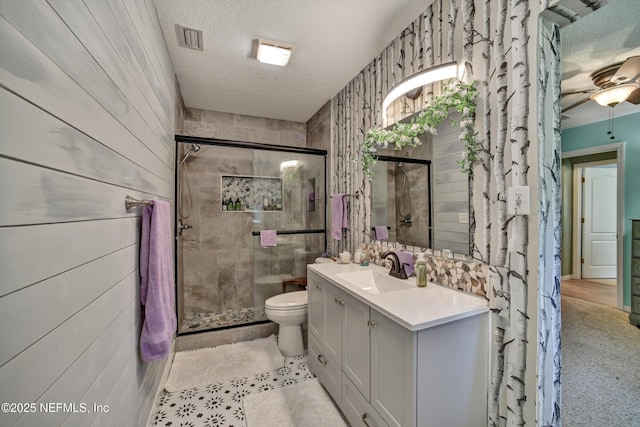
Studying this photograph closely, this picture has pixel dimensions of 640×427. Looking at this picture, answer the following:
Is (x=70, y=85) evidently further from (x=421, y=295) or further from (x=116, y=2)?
(x=421, y=295)

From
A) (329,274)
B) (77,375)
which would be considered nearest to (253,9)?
(329,274)

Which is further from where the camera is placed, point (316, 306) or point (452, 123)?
point (316, 306)

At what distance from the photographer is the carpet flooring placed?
5.06 feet

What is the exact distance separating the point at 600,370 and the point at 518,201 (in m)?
2.08

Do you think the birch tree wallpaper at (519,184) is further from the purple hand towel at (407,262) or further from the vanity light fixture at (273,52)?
the vanity light fixture at (273,52)

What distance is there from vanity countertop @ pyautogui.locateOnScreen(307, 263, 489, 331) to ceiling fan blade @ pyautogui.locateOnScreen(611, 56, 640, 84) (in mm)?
2079

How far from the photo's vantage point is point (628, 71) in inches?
70.5

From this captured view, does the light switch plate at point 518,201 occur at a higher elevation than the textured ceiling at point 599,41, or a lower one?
lower

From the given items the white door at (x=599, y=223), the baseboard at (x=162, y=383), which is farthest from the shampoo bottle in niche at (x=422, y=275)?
the white door at (x=599, y=223)

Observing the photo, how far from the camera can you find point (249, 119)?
3.33m

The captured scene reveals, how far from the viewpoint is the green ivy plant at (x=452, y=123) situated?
1261mm

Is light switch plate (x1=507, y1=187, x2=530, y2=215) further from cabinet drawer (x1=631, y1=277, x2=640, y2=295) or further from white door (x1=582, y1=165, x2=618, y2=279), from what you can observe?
white door (x1=582, y1=165, x2=618, y2=279)

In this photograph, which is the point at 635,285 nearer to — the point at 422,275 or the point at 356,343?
the point at 422,275

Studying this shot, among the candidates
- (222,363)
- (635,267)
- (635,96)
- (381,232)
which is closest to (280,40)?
(381,232)
